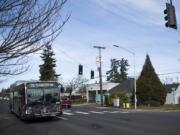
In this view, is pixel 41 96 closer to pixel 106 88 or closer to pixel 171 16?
pixel 171 16

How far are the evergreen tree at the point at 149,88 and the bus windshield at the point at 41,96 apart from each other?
117 feet

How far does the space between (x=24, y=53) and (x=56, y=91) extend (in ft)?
53.8

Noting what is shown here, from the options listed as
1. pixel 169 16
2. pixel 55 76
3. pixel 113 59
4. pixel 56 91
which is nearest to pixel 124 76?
pixel 113 59

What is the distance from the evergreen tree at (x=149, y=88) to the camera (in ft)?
204

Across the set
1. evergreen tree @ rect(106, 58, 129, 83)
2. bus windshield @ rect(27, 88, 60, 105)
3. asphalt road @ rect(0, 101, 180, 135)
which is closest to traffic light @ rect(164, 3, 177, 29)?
asphalt road @ rect(0, 101, 180, 135)

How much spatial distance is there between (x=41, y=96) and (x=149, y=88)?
1431 inches

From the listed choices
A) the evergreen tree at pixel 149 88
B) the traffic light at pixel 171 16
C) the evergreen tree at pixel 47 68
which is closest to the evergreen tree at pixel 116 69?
the evergreen tree at pixel 47 68

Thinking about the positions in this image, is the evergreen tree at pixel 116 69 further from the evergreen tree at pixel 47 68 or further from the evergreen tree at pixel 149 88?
the evergreen tree at pixel 149 88

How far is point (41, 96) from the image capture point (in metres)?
27.5

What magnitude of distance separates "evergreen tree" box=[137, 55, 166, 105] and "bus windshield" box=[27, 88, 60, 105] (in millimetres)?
35777

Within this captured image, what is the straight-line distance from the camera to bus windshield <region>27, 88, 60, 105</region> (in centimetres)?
2730

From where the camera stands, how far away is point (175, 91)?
79.0 metres

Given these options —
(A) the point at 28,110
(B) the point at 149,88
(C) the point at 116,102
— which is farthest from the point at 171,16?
(C) the point at 116,102

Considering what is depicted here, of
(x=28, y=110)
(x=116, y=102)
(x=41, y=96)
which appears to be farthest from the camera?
(x=116, y=102)
